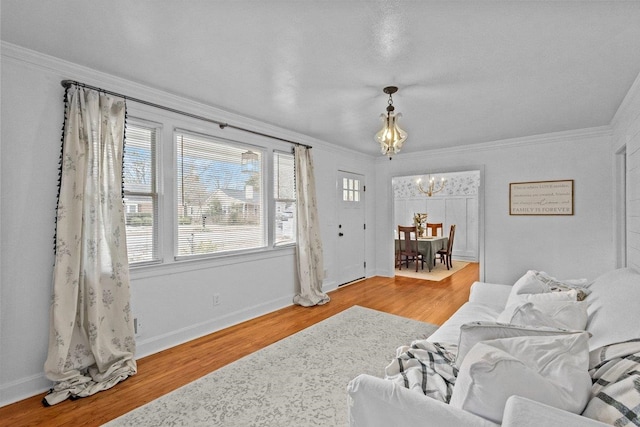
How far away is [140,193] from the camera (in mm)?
2748

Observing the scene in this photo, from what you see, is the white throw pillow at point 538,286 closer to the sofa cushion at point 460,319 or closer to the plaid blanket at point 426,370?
the sofa cushion at point 460,319

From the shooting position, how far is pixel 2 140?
2.04 metres

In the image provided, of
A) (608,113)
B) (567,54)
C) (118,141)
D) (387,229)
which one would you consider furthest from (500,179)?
(118,141)

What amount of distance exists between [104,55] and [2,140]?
910mm

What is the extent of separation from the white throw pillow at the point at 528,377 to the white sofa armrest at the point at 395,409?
2.3 inches

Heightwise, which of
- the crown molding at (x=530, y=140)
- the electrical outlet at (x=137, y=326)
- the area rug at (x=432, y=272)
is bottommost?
the area rug at (x=432, y=272)

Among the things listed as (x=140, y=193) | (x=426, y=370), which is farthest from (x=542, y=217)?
(x=140, y=193)

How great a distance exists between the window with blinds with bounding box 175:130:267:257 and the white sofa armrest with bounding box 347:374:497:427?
2438mm

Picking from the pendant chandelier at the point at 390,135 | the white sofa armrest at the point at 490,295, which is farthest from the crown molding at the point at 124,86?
the white sofa armrest at the point at 490,295

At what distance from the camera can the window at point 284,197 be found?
13.5 ft

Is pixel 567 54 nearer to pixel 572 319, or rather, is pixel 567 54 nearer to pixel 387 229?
pixel 572 319

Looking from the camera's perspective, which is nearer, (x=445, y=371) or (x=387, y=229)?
(x=445, y=371)

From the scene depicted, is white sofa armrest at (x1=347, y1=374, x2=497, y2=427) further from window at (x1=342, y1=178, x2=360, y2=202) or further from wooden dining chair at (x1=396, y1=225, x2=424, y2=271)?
wooden dining chair at (x1=396, y1=225, x2=424, y2=271)

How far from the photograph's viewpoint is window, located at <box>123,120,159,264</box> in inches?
106
